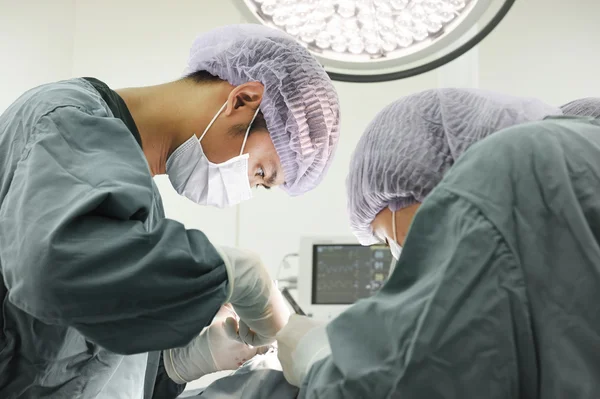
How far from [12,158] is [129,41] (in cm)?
211

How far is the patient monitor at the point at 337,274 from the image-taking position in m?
2.54

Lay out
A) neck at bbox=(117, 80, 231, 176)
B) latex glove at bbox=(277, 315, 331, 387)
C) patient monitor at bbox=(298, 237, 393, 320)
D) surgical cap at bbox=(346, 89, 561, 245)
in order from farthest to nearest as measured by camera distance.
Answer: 1. patient monitor at bbox=(298, 237, 393, 320)
2. neck at bbox=(117, 80, 231, 176)
3. surgical cap at bbox=(346, 89, 561, 245)
4. latex glove at bbox=(277, 315, 331, 387)

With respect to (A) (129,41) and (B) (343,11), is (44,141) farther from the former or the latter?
(A) (129,41)

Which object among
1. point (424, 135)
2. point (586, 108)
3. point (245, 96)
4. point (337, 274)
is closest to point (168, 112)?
point (245, 96)

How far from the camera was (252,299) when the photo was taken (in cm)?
122

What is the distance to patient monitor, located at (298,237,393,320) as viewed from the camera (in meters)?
2.54

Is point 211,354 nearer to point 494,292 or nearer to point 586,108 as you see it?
point 494,292

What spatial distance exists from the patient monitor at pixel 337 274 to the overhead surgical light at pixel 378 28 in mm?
1305

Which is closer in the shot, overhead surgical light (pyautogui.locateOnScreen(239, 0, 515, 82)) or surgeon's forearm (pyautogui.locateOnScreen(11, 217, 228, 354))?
surgeon's forearm (pyautogui.locateOnScreen(11, 217, 228, 354))

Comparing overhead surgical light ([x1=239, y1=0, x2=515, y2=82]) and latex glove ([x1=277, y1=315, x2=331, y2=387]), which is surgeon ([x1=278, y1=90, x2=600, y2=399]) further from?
overhead surgical light ([x1=239, y1=0, x2=515, y2=82])

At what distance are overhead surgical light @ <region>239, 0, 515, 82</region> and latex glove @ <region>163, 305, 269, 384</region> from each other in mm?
642

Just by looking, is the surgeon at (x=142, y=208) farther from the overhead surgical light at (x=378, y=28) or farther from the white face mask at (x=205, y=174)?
the overhead surgical light at (x=378, y=28)

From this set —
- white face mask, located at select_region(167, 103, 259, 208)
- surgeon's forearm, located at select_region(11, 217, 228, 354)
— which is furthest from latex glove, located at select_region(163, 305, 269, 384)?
surgeon's forearm, located at select_region(11, 217, 228, 354)

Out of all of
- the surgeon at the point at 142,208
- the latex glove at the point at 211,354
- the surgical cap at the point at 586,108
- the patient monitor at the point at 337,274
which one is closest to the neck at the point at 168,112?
the surgeon at the point at 142,208
